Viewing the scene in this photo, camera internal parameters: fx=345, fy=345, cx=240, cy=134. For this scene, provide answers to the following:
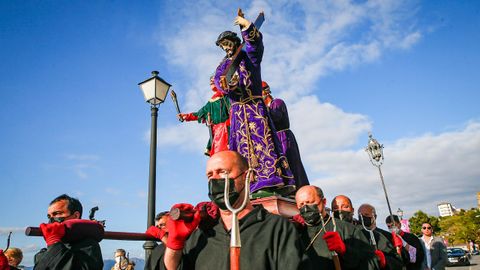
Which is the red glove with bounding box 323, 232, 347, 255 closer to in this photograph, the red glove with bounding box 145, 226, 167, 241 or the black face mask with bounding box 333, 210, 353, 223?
the red glove with bounding box 145, 226, 167, 241

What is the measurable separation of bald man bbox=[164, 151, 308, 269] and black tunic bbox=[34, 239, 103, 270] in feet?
3.12

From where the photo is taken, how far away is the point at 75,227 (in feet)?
9.45

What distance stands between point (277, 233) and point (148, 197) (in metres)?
4.11

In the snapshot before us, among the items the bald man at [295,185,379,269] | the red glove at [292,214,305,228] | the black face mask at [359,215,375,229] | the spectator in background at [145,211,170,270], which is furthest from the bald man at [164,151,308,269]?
the black face mask at [359,215,375,229]

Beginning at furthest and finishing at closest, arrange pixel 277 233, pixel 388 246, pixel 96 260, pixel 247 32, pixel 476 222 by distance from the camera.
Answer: pixel 476 222 → pixel 247 32 → pixel 388 246 → pixel 96 260 → pixel 277 233

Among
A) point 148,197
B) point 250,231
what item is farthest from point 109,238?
point 148,197

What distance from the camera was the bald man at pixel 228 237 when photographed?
7.92 feet

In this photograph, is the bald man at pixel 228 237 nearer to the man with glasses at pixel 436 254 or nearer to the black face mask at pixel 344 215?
the black face mask at pixel 344 215

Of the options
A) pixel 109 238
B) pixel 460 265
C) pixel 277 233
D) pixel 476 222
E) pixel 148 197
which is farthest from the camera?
pixel 476 222

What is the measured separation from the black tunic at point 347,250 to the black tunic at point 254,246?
25.5 inches

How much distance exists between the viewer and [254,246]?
2.47 m

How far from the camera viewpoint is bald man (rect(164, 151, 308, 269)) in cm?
241

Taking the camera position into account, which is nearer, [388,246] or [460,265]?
[388,246]

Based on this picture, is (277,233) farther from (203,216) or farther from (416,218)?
(416,218)
